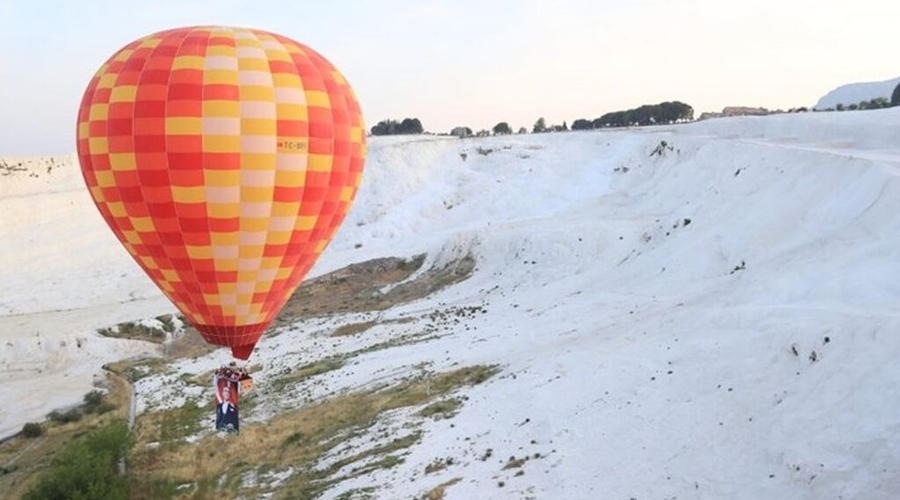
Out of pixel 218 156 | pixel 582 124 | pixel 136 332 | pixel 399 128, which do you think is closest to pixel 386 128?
pixel 399 128

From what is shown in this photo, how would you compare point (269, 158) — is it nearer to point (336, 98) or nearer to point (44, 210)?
point (336, 98)

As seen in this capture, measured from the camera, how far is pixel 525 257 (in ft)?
119

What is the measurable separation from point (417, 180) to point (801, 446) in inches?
1958

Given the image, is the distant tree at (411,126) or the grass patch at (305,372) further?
the distant tree at (411,126)

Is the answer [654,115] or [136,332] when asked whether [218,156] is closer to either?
[136,332]

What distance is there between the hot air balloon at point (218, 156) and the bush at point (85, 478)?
629 cm

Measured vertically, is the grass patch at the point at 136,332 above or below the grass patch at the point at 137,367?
above

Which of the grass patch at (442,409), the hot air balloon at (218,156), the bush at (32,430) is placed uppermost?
the hot air balloon at (218,156)

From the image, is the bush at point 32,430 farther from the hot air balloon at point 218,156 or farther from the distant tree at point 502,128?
the distant tree at point 502,128

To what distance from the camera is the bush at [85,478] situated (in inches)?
698

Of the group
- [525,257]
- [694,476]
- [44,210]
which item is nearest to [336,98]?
[694,476]

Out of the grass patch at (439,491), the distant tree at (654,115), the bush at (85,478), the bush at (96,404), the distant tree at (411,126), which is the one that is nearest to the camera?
the grass patch at (439,491)

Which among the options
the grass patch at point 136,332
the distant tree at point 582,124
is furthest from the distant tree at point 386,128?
the grass patch at point 136,332

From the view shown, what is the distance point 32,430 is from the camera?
27344 mm
